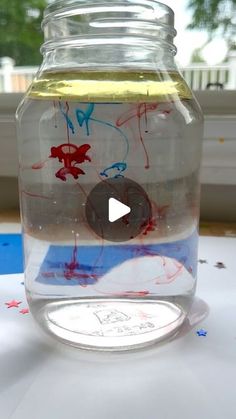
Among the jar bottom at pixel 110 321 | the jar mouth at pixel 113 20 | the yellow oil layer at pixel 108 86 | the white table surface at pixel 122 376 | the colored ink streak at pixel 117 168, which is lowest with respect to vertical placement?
the white table surface at pixel 122 376

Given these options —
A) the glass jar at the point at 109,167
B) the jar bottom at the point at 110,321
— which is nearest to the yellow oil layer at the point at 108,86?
the glass jar at the point at 109,167

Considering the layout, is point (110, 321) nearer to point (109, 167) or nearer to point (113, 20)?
point (109, 167)

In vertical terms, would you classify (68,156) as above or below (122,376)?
above

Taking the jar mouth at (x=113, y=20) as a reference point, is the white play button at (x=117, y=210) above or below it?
below

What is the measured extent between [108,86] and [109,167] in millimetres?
75

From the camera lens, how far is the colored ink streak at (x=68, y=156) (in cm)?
41

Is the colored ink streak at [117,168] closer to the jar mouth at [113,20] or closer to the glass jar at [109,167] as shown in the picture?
the glass jar at [109,167]

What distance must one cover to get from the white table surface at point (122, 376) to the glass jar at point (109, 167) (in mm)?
17

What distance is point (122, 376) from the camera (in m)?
0.34

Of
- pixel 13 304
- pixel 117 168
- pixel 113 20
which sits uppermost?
pixel 113 20

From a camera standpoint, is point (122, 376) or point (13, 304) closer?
point (122, 376)

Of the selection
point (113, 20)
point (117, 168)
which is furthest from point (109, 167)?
point (113, 20)

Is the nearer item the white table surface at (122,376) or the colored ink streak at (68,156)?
the white table surface at (122,376)

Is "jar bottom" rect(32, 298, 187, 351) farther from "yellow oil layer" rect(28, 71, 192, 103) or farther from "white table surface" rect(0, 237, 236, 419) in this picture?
"yellow oil layer" rect(28, 71, 192, 103)
